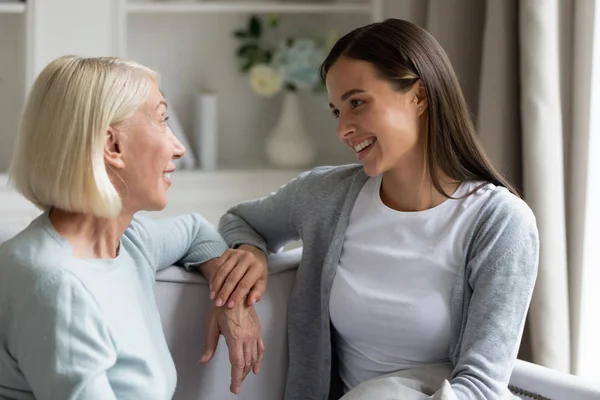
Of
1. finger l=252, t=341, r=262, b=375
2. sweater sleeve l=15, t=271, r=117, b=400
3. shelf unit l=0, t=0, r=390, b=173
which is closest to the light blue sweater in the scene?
sweater sleeve l=15, t=271, r=117, b=400

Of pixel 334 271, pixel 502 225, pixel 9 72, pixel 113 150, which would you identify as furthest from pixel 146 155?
pixel 9 72

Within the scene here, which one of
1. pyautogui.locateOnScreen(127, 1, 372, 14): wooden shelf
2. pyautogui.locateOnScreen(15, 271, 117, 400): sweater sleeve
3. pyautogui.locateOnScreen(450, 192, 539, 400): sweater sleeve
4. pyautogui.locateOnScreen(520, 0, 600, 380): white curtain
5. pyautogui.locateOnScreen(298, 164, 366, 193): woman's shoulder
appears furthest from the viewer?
pyautogui.locateOnScreen(127, 1, 372, 14): wooden shelf

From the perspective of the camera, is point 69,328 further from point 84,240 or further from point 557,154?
point 557,154

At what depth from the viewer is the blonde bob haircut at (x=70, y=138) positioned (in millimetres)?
1447

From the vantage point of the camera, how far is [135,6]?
3.13m

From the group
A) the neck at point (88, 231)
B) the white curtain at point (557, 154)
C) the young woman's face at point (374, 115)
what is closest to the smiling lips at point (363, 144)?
the young woman's face at point (374, 115)

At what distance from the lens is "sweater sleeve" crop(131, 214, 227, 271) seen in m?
1.79

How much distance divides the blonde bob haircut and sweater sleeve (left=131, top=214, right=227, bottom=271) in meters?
0.29

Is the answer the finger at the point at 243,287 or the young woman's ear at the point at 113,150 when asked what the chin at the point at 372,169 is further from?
the young woman's ear at the point at 113,150

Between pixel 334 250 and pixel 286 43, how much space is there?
1599 millimetres

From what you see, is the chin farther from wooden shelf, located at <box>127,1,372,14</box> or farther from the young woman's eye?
wooden shelf, located at <box>127,1,372,14</box>

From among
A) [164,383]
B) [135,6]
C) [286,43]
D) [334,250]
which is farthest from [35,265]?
[286,43]

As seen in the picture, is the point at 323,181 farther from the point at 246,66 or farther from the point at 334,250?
the point at 246,66

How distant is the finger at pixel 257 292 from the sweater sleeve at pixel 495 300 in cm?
38
